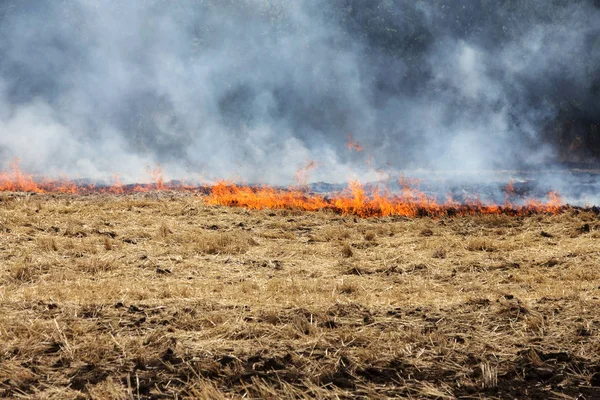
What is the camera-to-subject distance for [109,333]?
4730 millimetres

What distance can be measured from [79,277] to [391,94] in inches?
989

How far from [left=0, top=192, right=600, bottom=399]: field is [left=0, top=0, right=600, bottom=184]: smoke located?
→ 17.6 metres

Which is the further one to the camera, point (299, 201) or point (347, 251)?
point (299, 201)

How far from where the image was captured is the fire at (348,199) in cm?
1266

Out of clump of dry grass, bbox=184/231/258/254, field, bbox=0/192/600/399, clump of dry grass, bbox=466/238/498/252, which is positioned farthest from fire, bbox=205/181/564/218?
clump of dry grass, bbox=184/231/258/254

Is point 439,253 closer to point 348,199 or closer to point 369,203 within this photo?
point 369,203

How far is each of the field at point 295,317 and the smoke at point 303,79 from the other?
57.7 feet

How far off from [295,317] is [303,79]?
86.8 ft

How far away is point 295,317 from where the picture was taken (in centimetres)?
505

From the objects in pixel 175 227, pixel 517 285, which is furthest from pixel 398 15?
pixel 517 285

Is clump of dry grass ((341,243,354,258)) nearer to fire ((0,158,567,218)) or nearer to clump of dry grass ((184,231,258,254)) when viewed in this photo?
clump of dry grass ((184,231,258,254))

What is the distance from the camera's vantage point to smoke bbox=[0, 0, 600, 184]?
2777cm

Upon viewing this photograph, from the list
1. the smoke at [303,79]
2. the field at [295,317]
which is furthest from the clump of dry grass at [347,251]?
the smoke at [303,79]

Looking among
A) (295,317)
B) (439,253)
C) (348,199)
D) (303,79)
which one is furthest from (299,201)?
(303,79)
